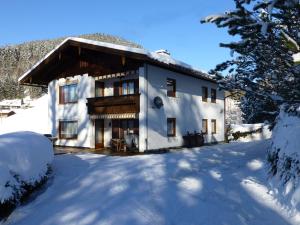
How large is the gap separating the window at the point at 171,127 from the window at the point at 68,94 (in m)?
6.98

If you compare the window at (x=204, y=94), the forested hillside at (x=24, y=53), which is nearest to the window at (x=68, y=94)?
the window at (x=204, y=94)

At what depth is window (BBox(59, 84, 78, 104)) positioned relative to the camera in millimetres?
23734

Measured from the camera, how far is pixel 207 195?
9320mm

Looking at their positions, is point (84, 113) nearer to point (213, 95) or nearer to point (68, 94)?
point (68, 94)

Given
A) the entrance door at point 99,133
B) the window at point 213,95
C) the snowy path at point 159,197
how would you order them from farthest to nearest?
the window at point 213,95 → the entrance door at point 99,133 → the snowy path at point 159,197

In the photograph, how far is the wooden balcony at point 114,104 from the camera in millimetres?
19109

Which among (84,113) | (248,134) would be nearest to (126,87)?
(84,113)

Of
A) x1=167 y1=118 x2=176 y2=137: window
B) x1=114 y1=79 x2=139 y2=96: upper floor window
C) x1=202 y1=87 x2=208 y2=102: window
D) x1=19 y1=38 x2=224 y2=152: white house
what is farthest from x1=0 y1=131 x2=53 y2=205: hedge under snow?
x1=202 y1=87 x2=208 y2=102: window

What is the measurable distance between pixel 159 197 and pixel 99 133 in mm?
14159

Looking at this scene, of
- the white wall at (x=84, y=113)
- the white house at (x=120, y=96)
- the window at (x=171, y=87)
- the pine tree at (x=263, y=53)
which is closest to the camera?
the pine tree at (x=263, y=53)

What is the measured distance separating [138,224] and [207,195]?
2.53m

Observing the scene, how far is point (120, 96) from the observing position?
1972 cm

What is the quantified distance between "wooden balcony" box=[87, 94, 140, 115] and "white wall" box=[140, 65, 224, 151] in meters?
0.49

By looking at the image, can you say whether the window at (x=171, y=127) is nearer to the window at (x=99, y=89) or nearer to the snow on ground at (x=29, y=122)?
the window at (x=99, y=89)
